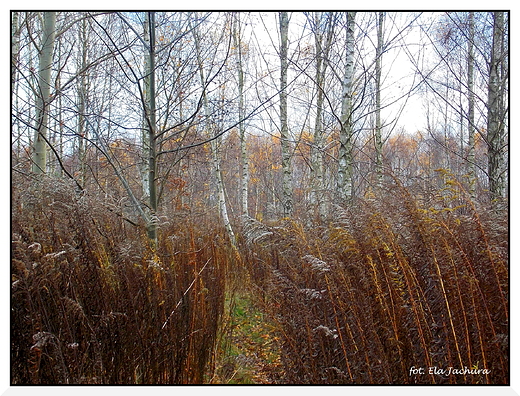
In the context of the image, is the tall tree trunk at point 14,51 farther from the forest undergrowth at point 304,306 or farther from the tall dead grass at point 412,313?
the tall dead grass at point 412,313

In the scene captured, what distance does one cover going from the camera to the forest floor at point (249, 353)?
2.51 meters

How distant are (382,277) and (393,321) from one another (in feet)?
1.19

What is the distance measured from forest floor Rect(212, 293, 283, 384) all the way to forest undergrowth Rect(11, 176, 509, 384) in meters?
0.04

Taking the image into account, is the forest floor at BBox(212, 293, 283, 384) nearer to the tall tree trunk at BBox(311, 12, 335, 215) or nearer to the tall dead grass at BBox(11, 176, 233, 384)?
the tall dead grass at BBox(11, 176, 233, 384)

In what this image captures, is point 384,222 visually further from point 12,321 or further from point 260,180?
point 260,180

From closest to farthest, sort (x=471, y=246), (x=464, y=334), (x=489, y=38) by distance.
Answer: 1. (x=464, y=334)
2. (x=471, y=246)
3. (x=489, y=38)

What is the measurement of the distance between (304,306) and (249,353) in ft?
4.69

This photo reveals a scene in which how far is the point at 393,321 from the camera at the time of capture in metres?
1.89

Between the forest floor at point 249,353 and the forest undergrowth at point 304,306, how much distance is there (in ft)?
0.13

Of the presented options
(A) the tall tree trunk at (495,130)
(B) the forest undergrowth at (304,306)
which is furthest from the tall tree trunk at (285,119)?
(B) the forest undergrowth at (304,306)

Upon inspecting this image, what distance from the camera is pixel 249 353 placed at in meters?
3.16
